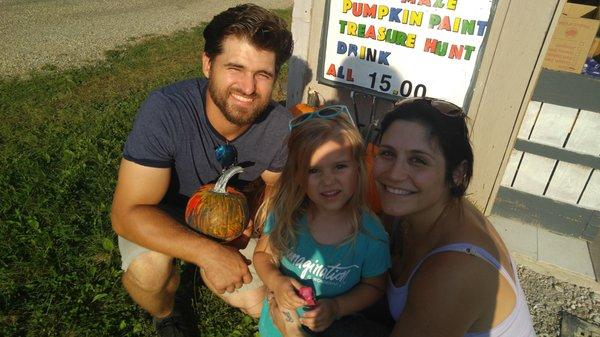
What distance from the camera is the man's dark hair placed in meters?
2.80

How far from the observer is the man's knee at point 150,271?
2.77 metres

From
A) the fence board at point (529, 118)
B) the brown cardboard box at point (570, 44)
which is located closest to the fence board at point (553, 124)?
the fence board at point (529, 118)

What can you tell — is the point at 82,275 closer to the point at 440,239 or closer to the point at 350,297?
the point at 350,297

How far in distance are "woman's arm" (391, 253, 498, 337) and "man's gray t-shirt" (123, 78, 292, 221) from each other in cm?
153

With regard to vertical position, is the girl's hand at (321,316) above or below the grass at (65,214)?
above

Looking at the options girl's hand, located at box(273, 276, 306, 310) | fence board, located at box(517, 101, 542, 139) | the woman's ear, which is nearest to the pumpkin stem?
girl's hand, located at box(273, 276, 306, 310)

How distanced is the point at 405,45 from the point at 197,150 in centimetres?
222

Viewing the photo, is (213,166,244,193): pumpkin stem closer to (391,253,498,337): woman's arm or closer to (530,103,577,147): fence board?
(391,253,498,337): woman's arm

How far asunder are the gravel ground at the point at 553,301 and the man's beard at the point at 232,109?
2.76 m

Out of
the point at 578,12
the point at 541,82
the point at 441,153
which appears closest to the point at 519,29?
the point at 541,82

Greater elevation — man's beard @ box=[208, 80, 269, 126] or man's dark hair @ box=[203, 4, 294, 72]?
man's dark hair @ box=[203, 4, 294, 72]

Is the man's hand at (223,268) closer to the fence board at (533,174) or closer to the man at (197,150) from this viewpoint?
the man at (197,150)

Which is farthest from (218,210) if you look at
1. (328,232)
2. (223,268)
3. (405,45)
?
(405,45)

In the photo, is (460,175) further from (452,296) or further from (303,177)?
(303,177)
